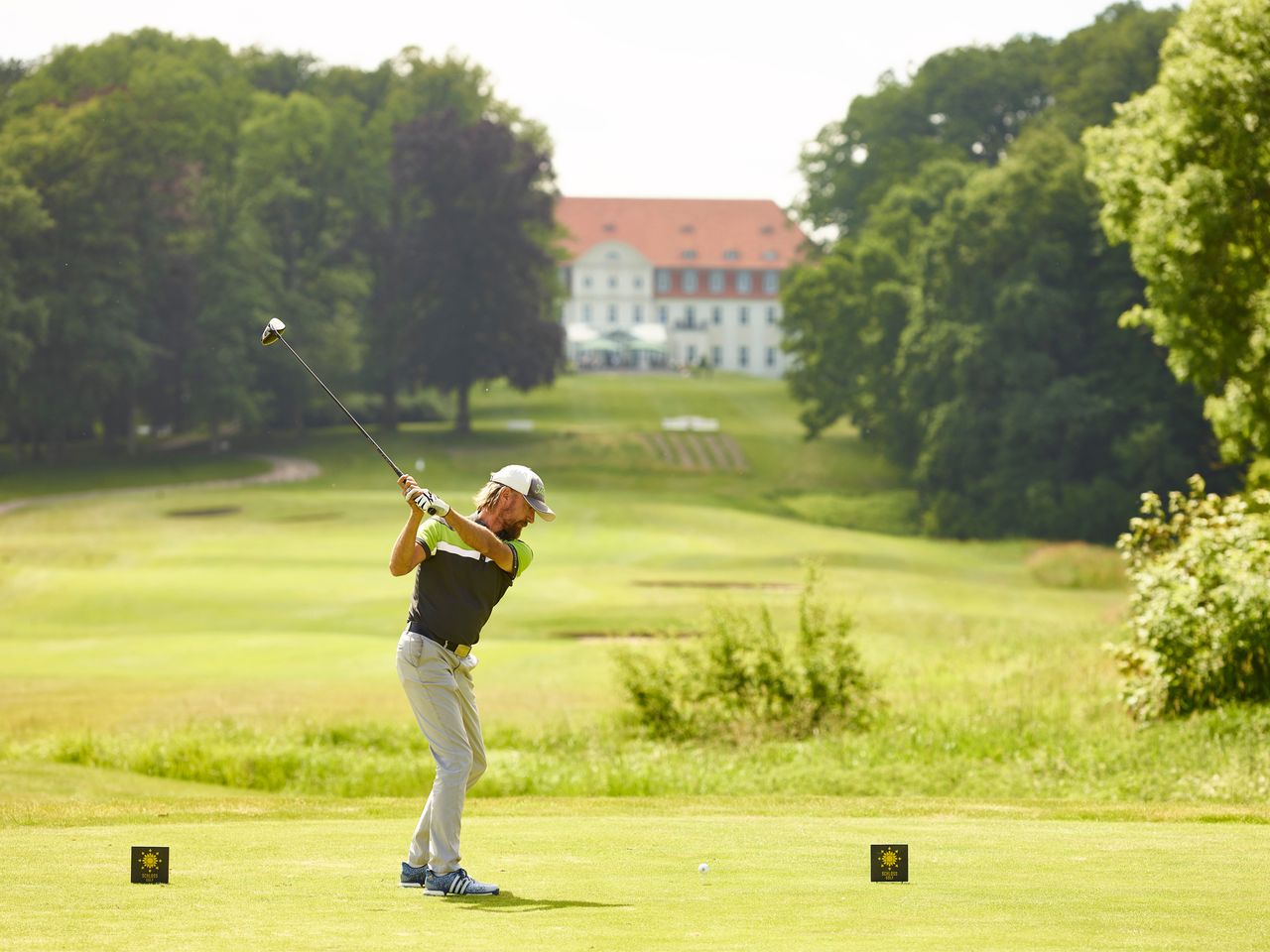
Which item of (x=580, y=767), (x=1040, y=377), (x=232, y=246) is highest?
(x=232, y=246)

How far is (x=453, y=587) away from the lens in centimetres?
882

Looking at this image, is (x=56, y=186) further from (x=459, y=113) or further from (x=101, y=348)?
(x=459, y=113)

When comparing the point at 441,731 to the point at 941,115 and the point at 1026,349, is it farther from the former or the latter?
the point at 941,115

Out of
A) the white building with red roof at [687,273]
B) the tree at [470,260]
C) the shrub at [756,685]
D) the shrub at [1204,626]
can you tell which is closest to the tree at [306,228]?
the tree at [470,260]

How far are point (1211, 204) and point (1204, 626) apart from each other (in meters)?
10.4

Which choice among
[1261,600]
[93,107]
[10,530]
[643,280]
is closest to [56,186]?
[93,107]

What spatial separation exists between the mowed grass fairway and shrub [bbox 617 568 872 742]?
0.49 m

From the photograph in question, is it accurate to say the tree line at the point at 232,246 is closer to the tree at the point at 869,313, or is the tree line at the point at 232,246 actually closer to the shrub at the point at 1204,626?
the tree at the point at 869,313

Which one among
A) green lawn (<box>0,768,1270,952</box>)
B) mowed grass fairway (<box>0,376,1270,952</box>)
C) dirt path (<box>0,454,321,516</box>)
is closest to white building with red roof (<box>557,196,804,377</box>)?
dirt path (<box>0,454,321,516</box>)

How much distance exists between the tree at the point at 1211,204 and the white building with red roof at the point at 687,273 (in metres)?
98.9

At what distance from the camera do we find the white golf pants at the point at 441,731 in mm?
8797

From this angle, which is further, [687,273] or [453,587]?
[687,273]

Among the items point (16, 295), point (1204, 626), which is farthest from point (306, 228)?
point (1204, 626)

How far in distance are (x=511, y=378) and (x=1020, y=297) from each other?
22.5 metres
